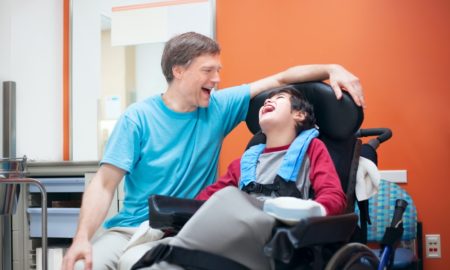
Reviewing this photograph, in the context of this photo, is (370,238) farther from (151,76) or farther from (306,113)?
(151,76)

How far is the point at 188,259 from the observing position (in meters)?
1.02

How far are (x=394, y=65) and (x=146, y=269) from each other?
1.94 meters

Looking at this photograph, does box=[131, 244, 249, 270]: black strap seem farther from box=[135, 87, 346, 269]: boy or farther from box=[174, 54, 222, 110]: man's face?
box=[174, 54, 222, 110]: man's face

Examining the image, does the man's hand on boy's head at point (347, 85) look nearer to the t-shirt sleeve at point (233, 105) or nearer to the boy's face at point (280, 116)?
the boy's face at point (280, 116)

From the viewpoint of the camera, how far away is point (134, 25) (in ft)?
9.73

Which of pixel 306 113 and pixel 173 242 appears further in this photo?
pixel 306 113

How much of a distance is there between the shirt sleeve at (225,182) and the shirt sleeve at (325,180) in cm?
27

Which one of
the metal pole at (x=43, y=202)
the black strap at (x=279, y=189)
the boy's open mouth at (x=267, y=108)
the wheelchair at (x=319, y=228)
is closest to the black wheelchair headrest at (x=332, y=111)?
the wheelchair at (x=319, y=228)

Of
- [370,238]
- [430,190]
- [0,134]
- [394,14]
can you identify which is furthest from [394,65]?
[0,134]

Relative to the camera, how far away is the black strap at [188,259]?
100cm

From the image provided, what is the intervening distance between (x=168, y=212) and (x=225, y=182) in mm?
381

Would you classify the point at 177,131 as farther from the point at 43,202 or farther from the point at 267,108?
the point at 43,202

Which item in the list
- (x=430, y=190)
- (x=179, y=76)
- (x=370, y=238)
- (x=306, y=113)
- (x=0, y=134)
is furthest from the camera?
(x=0, y=134)

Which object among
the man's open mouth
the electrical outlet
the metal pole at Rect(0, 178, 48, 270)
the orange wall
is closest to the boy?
the man's open mouth
